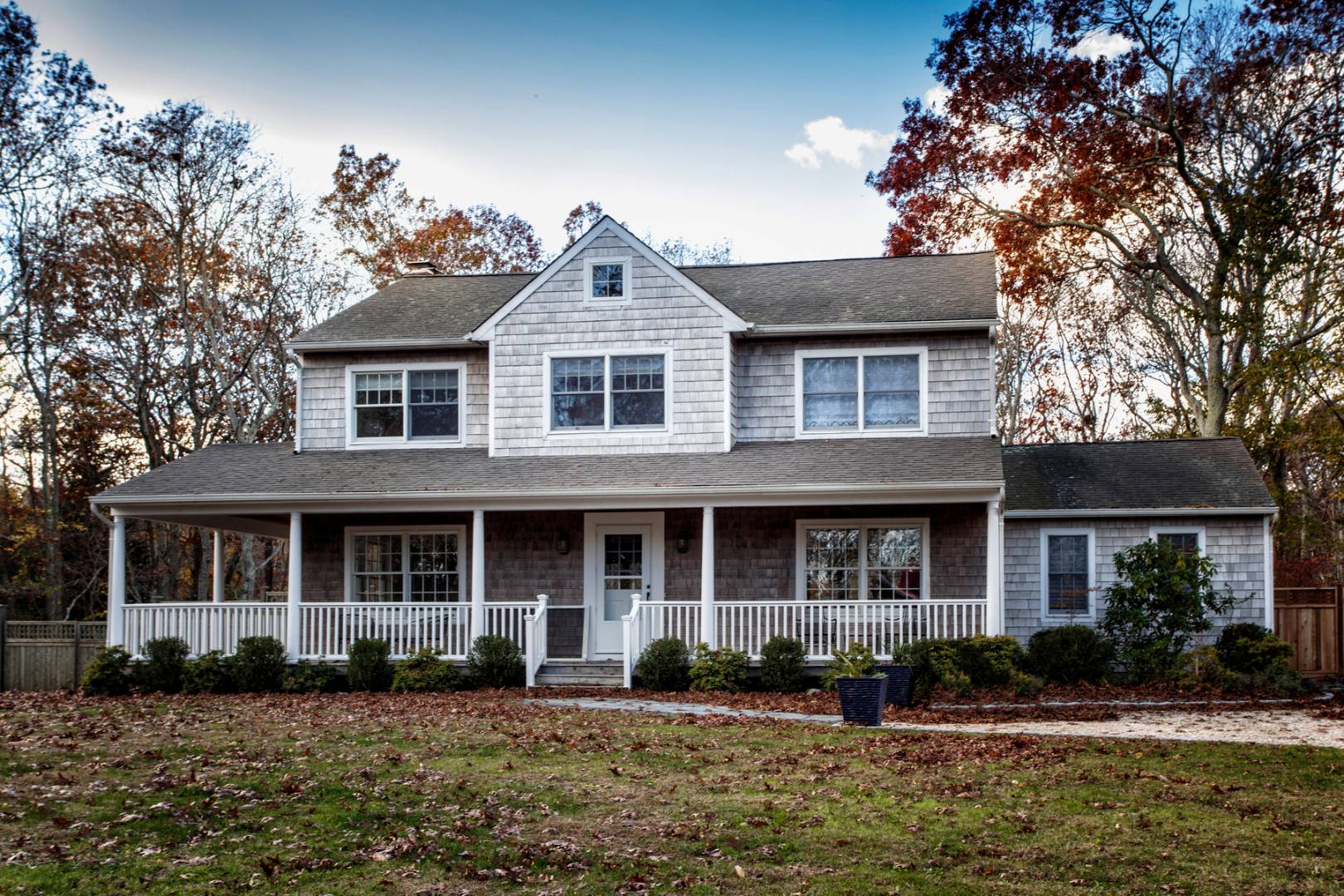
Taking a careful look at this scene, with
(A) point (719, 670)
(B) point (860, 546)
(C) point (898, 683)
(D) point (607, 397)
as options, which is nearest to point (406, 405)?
(D) point (607, 397)

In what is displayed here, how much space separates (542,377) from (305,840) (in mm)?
12024

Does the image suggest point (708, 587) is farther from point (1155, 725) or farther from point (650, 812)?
point (650, 812)

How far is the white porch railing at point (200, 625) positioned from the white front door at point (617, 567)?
15.1 ft

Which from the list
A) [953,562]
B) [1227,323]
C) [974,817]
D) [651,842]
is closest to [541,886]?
[651,842]

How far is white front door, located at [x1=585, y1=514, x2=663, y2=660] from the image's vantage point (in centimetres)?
1934

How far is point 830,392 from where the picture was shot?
19484 millimetres

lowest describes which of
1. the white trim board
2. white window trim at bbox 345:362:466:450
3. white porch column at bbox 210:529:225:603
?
white porch column at bbox 210:529:225:603

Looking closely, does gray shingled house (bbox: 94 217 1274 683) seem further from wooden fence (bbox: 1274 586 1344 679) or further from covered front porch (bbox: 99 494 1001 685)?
wooden fence (bbox: 1274 586 1344 679)

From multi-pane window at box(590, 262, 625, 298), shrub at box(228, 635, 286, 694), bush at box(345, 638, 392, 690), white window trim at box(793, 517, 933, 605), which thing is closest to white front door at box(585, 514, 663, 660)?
white window trim at box(793, 517, 933, 605)

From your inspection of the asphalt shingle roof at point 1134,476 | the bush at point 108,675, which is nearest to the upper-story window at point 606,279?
the asphalt shingle roof at point 1134,476

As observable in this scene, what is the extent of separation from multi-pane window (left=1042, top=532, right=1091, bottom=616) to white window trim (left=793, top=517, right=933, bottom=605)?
2.21 metres

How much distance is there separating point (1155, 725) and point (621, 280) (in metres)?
9.95

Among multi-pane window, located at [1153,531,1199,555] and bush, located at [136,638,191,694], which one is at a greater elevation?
multi-pane window, located at [1153,531,1199,555]

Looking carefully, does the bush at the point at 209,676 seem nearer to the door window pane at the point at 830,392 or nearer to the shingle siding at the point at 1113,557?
the door window pane at the point at 830,392
